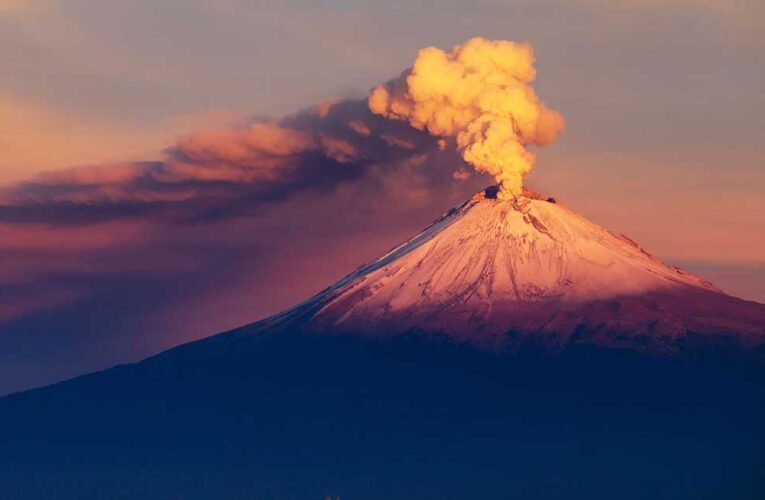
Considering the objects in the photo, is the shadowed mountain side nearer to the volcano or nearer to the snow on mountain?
the volcano

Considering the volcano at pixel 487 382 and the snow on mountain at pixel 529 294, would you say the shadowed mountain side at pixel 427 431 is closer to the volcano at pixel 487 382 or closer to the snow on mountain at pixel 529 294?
the volcano at pixel 487 382

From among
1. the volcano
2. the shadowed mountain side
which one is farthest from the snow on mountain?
the shadowed mountain side

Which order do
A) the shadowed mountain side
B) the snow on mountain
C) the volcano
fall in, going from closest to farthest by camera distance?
the shadowed mountain side < the volcano < the snow on mountain

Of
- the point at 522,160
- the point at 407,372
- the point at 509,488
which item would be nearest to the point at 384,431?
the point at 407,372

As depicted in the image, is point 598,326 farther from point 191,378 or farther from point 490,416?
point 191,378

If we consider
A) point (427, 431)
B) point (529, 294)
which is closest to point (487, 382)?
point (427, 431)

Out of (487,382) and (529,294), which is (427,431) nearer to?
(487,382)
